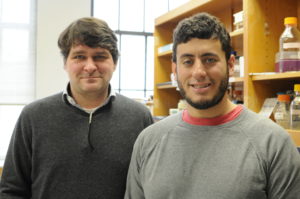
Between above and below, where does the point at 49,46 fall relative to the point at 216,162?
above

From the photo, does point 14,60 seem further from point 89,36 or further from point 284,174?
point 284,174

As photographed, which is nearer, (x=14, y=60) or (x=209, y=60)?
(x=209, y=60)

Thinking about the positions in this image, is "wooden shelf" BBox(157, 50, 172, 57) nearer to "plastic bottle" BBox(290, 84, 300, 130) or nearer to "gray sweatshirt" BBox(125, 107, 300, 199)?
"plastic bottle" BBox(290, 84, 300, 130)

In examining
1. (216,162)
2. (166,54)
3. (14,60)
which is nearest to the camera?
(216,162)

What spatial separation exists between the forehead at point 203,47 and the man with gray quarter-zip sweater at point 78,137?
1.31 feet

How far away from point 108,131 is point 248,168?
60cm

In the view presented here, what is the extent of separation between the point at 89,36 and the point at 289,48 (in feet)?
3.59

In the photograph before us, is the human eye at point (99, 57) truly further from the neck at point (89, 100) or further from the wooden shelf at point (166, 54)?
the wooden shelf at point (166, 54)

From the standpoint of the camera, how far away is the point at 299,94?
5.70 ft

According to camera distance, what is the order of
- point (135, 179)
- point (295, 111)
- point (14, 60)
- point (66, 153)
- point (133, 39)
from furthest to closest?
point (133, 39), point (14, 60), point (295, 111), point (66, 153), point (135, 179)

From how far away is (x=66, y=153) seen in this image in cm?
134

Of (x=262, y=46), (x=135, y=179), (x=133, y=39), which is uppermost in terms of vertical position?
(x=133, y=39)

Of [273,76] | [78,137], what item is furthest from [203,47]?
[273,76]

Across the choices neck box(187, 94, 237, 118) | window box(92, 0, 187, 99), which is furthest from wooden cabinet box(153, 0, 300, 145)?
window box(92, 0, 187, 99)
